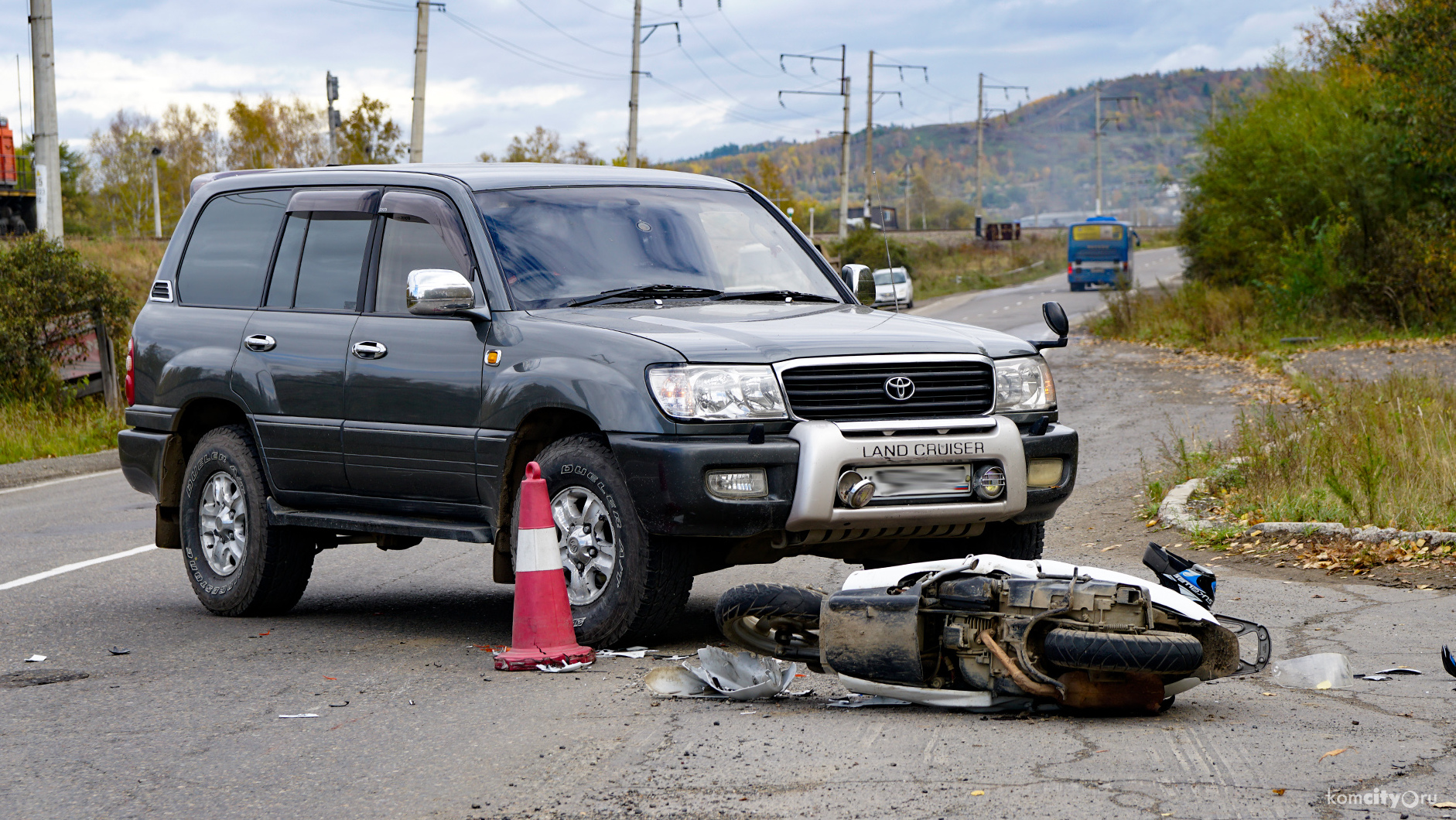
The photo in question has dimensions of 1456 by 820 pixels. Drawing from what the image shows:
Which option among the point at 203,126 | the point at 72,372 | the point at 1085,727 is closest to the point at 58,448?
the point at 72,372

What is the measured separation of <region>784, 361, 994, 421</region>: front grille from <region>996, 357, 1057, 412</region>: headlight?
22 cm

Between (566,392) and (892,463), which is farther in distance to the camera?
(566,392)

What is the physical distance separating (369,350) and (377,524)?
79cm

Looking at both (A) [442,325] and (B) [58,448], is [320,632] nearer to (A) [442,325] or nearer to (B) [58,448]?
(A) [442,325]

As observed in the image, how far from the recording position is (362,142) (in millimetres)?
67875

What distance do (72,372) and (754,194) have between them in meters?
14.9

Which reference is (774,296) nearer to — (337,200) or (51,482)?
(337,200)

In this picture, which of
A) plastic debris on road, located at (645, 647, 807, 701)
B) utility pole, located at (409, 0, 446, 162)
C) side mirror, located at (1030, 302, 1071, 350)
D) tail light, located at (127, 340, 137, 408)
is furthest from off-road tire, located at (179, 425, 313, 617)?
utility pole, located at (409, 0, 446, 162)

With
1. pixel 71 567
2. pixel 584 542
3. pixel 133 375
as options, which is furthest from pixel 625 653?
pixel 71 567

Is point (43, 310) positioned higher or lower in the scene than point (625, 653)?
higher

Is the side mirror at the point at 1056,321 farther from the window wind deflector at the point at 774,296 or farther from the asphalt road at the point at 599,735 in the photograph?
the asphalt road at the point at 599,735

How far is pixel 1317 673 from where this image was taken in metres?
5.50

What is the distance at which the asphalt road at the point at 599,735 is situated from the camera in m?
4.24

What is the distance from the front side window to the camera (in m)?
7.46
